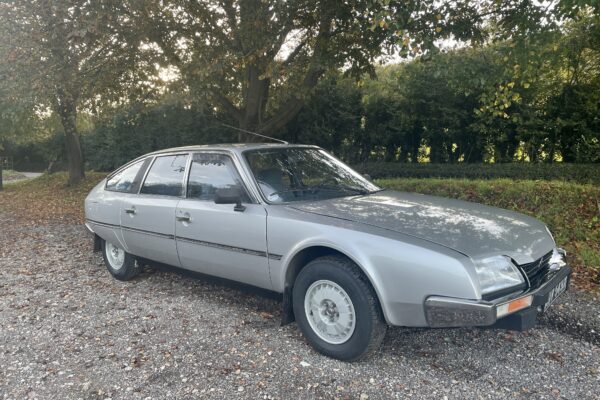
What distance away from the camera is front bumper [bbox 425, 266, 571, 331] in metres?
2.72

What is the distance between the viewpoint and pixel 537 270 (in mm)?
3213

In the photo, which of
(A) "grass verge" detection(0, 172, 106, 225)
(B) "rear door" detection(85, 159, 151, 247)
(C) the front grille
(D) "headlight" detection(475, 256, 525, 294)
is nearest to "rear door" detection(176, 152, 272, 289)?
(B) "rear door" detection(85, 159, 151, 247)

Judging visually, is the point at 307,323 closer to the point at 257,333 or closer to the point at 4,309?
the point at 257,333

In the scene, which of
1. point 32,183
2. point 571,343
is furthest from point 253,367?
point 32,183

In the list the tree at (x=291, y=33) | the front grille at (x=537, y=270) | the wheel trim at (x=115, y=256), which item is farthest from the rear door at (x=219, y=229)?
the tree at (x=291, y=33)

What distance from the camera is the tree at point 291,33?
635 centimetres

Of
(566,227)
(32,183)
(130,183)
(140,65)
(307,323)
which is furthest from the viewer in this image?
(32,183)

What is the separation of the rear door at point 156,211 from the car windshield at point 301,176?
3.08 feet

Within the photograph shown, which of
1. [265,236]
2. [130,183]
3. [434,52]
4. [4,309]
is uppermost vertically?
[434,52]

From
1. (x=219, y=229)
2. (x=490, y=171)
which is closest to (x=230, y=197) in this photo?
(x=219, y=229)

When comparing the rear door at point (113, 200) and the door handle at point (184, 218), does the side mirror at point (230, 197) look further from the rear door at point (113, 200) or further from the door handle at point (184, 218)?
the rear door at point (113, 200)

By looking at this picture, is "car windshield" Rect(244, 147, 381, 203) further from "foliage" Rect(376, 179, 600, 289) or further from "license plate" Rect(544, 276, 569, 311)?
"foliage" Rect(376, 179, 600, 289)

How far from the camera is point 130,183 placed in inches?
203

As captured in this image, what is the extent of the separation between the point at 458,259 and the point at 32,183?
846 inches
